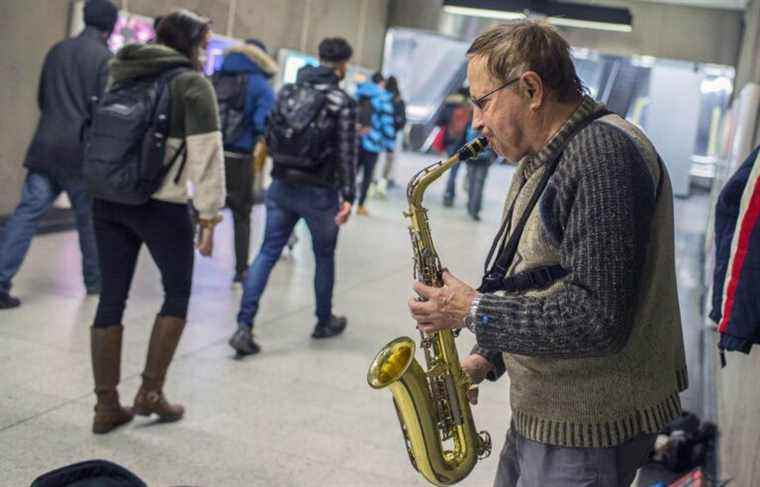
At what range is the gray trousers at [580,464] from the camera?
1924 mm

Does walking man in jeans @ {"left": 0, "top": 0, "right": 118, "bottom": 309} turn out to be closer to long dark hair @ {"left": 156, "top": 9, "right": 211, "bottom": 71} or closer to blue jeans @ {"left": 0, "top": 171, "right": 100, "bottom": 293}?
blue jeans @ {"left": 0, "top": 171, "right": 100, "bottom": 293}

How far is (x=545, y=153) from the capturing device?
195 centimetres

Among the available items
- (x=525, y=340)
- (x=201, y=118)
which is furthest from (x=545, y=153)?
(x=201, y=118)

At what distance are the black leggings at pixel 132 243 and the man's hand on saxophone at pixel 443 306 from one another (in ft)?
7.14

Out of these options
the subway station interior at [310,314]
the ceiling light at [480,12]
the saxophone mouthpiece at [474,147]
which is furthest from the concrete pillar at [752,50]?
the saxophone mouthpiece at [474,147]

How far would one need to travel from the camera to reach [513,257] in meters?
2.03

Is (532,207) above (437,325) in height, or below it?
above

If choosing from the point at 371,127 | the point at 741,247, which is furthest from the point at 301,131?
the point at 371,127

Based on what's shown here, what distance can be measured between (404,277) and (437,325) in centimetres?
658

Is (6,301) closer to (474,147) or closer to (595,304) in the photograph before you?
(474,147)

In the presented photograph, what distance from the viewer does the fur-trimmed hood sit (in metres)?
6.84

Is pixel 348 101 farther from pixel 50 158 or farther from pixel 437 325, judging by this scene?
pixel 437 325

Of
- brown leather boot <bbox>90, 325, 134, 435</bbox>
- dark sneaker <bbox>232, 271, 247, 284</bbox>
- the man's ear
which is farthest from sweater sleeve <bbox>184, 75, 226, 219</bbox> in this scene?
dark sneaker <bbox>232, 271, 247, 284</bbox>

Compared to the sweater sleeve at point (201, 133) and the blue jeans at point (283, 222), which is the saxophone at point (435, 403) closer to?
the sweater sleeve at point (201, 133)
